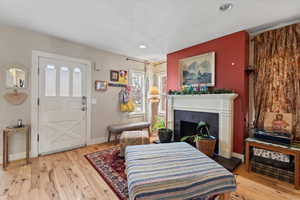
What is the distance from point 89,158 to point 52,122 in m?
1.10

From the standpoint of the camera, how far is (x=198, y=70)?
301 centimetres

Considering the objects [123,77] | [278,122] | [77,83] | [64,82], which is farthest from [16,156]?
[278,122]

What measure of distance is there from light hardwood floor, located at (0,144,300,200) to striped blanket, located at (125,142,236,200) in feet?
2.28

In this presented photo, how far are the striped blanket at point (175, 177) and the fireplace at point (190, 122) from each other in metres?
1.35

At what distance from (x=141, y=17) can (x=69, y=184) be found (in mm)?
2567

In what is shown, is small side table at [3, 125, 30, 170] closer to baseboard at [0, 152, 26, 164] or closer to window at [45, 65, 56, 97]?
baseboard at [0, 152, 26, 164]

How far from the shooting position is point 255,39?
2.45 m

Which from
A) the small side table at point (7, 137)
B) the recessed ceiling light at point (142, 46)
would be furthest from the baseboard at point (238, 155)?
the small side table at point (7, 137)

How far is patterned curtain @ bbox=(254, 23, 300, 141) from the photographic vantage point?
6.78ft

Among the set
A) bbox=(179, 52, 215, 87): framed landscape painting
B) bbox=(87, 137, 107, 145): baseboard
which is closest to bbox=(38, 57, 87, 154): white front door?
bbox=(87, 137, 107, 145): baseboard

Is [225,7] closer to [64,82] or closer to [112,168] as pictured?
[112,168]

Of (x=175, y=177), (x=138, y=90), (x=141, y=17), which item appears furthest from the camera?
(x=138, y=90)

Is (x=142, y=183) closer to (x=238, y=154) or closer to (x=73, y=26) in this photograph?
(x=238, y=154)

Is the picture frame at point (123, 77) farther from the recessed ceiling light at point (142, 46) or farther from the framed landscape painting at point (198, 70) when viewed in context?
the framed landscape painting at point (198, 70)
